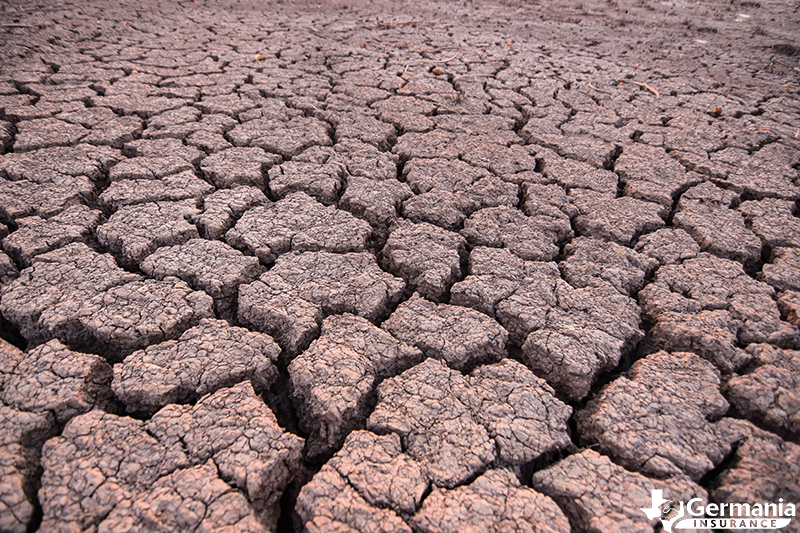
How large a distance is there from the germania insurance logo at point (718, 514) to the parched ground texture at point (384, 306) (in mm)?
20

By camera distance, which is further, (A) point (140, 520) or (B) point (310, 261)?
(B) point (310, 261)

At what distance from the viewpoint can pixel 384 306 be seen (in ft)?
4.64

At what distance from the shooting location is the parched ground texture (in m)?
0.95

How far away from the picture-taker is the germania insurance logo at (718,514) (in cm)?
89

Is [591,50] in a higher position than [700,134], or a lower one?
higher

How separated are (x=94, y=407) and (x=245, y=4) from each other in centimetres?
554

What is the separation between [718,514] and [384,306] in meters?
0.99

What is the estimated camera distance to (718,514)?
36.1 inches

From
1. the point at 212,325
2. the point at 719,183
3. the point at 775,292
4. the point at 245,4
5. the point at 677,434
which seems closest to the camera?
the point at 677,434

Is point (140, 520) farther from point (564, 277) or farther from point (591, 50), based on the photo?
point (591, 50)

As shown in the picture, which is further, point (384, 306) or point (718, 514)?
point (384, 306)

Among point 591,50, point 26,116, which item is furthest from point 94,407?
point 591,50

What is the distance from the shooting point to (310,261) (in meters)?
1.54

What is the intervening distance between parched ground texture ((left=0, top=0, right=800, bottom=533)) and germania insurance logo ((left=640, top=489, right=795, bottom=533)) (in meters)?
0.02
